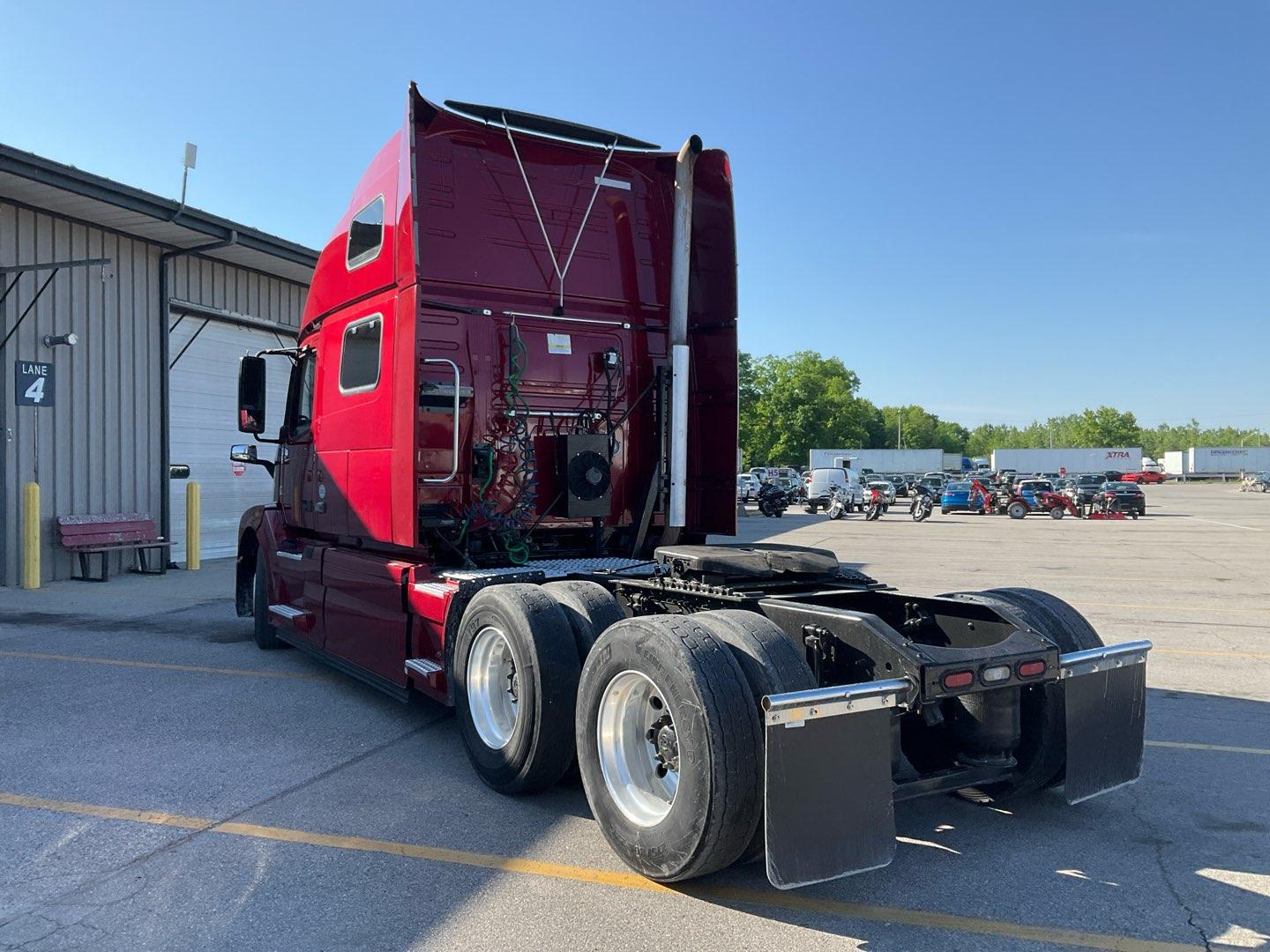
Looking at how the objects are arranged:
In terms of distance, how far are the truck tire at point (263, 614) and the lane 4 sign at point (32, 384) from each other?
239 inches

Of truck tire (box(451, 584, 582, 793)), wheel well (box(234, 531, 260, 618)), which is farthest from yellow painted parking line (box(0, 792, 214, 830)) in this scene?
wheel well (box(234, 531, 260, 618))

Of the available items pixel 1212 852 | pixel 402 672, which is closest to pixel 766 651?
pixel 1212 852

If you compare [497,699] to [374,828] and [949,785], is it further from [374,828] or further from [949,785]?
[949,785]

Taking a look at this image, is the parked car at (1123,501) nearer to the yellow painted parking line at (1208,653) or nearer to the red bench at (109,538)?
the yellow painted parking line at (1208,653)

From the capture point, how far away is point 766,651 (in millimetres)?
3475

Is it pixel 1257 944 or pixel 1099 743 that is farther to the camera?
pixel 1099 743

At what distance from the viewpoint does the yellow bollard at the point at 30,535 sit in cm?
1193

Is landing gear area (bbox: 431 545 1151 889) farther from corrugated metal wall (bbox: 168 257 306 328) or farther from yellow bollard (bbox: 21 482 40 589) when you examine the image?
corrugated metal wall (bbox: 168 257 306 328)

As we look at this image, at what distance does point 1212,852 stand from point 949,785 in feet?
3.87

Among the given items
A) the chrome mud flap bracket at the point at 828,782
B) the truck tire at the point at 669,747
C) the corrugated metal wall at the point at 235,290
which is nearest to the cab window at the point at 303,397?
the truck tire at the point at 669,747

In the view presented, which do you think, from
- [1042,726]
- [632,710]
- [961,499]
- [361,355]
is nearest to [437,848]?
[632,710]

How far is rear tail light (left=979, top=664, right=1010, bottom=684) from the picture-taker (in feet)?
11.9

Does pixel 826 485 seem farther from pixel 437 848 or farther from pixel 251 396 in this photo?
pixel 437 848

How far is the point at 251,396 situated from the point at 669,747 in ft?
18.0
